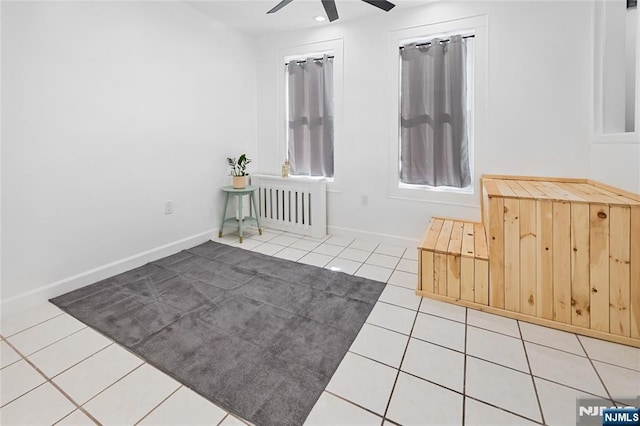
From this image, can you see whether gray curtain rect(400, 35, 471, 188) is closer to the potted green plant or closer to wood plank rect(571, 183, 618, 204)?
wood plank rect(571, 183, 618, 204)

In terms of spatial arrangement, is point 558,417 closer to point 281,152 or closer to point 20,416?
point 20,416

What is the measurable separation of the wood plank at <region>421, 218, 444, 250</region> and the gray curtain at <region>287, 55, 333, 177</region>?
1.53 m

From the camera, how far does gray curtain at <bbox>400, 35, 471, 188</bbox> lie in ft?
10.5

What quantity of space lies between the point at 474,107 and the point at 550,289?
1.92m

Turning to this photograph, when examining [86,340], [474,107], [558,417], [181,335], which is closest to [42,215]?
[86,340]

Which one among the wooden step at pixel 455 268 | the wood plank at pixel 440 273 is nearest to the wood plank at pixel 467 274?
the wooden step at pixel 455 268

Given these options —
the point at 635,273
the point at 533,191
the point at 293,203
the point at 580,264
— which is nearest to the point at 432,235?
the point at 533,191

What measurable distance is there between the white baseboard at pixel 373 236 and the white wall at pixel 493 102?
26 millimetres

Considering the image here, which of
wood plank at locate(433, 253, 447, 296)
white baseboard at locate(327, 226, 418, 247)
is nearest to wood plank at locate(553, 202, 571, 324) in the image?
wood plank at locate(433, 253, 447, 296)

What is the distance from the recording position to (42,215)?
2340 mm

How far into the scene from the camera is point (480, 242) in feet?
8.20

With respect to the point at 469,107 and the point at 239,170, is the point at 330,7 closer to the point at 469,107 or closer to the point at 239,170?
the point at 469,107

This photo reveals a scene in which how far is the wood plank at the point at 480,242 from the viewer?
224 centimetres

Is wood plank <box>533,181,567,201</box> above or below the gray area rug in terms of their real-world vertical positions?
above
